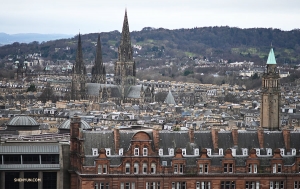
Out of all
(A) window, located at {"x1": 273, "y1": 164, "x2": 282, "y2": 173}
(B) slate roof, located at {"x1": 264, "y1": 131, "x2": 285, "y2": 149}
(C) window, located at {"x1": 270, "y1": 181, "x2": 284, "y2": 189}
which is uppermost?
(B) slate roof, located at {"x1": 264, "y1": 131, "x2": 285, "y2": 149}

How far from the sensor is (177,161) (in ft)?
292

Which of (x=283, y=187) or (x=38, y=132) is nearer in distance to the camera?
(x=283, y=187)

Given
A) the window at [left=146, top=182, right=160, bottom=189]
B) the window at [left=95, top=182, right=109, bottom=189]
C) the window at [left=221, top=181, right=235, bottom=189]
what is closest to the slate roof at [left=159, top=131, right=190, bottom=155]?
the window at [left=146, top=182, right=160, bottom=189]

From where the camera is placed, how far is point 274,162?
89.8 m

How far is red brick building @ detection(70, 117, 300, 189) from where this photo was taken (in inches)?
3450

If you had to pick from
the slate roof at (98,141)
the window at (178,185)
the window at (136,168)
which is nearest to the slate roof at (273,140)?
the window at (178,185)

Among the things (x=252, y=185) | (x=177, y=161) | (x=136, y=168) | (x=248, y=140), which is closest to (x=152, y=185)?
(x=136, y=168)

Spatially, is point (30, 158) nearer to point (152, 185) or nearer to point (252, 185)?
point (152, 185)

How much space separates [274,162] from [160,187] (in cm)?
1005

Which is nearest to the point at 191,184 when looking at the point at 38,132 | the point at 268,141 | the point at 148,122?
the point at 268,141

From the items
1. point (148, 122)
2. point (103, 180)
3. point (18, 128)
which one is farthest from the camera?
point (148, 122)

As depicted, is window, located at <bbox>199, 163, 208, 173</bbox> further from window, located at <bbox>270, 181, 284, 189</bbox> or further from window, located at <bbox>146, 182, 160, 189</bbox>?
window, located at <bbox>270, 181, 284, 189</bbox>

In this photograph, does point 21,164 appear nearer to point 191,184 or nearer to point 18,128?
point 191,184

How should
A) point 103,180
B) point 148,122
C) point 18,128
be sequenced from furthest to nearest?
1. point 148,122
2. point 18,128
3. point 103,180
